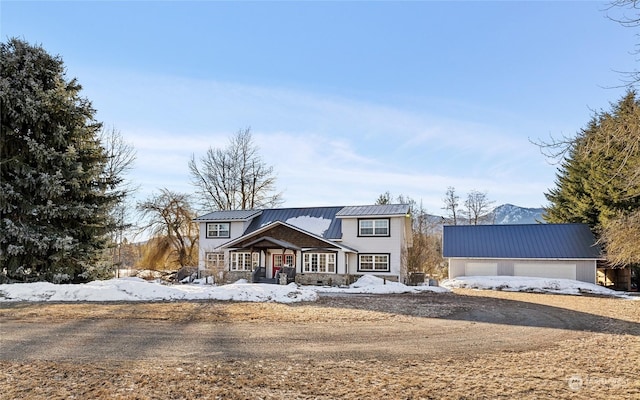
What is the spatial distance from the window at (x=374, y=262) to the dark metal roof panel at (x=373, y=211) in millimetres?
2605

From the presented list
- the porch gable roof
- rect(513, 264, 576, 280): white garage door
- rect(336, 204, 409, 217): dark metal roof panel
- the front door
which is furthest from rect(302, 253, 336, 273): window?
rect(513, 264, 576, 280): white garage door

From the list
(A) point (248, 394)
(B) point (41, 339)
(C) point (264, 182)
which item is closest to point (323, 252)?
(C) point (264, 182)

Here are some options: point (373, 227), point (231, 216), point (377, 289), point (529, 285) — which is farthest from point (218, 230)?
point (529, 285)

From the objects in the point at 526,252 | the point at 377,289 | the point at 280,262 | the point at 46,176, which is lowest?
the point at 377,289

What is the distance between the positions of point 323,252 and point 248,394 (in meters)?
21.5

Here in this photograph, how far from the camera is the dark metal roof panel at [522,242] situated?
27.5 m

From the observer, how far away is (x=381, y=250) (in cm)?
2575

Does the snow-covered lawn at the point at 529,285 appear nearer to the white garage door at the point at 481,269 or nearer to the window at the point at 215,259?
the white garage door at the point at 481,269

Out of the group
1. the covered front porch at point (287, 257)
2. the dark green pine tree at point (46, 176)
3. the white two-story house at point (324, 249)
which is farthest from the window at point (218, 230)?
the dark green pine tree at point (46, 176)

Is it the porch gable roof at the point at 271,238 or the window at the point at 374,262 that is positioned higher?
the porch gable roof at the point at 271,238

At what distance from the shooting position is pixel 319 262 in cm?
2630

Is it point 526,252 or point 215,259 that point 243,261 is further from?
point 526,252

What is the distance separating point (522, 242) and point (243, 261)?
19496 mm

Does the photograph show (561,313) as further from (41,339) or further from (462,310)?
(41,339)
